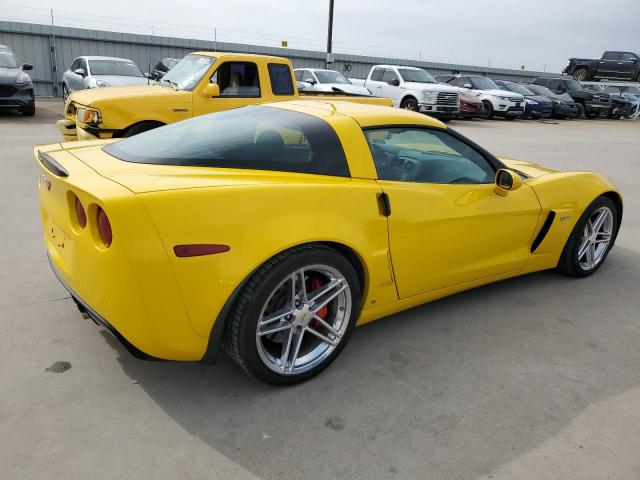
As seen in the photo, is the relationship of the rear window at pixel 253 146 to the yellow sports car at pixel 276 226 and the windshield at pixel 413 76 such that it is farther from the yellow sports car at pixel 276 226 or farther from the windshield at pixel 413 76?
the windshield at pixel 413 76

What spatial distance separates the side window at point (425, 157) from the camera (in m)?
2.91

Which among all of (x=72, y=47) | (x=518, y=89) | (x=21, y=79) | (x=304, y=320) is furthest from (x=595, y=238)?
(x=72, y=47)

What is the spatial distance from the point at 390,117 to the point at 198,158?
1162 mm

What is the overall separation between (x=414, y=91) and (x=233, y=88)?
10.6 meters

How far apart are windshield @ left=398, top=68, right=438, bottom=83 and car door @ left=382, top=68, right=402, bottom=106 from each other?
27 centimetres

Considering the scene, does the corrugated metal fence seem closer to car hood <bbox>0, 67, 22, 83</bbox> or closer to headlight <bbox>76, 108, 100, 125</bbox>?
car hood <bbox>0, 67, 22, 83</bbox>

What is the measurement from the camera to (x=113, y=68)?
13109mm

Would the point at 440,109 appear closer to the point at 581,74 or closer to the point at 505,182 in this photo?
the point at 505,182

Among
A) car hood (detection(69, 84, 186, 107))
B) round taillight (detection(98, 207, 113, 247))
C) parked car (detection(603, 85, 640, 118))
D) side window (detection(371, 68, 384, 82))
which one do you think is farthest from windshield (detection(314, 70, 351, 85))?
parked car (detection(603, 85, 640, 118))

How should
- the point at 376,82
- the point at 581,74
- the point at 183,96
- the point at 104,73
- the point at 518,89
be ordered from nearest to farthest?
the point at 183,96 < the point at 104,73 < the point at 376,82 < the point at 518,89 < the point at 581,74

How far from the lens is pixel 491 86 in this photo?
21375 millimetres

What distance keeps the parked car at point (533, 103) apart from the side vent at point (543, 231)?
1982 cm

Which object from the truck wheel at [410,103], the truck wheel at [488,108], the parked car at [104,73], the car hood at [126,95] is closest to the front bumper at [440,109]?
the truck wheel at [410,103]

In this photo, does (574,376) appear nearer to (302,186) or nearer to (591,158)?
(302,186)
